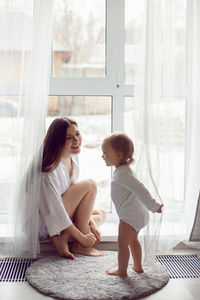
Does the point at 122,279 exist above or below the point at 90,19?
below

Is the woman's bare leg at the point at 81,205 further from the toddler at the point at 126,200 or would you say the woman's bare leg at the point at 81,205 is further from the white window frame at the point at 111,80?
the white window frame at the point at 111,80

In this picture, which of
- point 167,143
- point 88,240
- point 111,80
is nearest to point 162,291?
point 88,240

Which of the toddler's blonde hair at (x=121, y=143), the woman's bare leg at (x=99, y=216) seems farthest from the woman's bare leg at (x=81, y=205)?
the toddler's blonde hair at (x=121, y=143)

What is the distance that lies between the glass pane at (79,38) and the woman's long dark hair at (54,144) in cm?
42

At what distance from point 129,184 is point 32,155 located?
57 centimetres

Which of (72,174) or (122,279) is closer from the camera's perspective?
(122,279)

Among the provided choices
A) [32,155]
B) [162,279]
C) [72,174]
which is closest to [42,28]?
[32,155]

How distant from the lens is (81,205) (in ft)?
8.50

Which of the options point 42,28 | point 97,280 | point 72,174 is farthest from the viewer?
point 72,174

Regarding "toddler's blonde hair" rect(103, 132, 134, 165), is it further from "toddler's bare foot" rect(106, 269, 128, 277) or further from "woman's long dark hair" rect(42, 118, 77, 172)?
"toddler's bare foot" rect(106, 269, 128, 277)

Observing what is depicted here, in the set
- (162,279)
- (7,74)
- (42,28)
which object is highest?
(42,28)

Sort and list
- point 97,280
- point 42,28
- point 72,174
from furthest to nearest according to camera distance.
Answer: point 72,174, point 42,28, point 97,280

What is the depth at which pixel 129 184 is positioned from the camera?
2264 mm

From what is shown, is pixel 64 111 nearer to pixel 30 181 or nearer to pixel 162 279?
pixel 30 181
